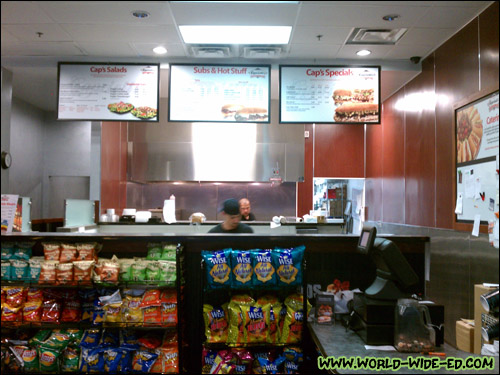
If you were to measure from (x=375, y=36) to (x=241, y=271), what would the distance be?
101 inches

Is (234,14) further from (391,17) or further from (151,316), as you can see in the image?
(151,316)

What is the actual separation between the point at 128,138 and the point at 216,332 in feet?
18.3

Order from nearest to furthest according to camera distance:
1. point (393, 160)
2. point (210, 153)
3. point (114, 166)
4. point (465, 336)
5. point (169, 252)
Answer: point (465, 336) → point (169, 252) → point (393, 160) → point (114, 166) → point (210, 153)

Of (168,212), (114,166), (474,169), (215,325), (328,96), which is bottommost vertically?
(215,325)

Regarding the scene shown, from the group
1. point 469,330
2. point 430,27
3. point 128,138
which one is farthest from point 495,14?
point 128,138

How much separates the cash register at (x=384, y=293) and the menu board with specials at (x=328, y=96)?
2.15m

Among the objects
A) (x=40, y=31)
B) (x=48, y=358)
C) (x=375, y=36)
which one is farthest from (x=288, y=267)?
(x=40, y=31)

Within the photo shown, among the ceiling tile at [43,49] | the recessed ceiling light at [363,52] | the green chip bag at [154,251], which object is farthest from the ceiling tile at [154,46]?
the green chip bag at [154,251]

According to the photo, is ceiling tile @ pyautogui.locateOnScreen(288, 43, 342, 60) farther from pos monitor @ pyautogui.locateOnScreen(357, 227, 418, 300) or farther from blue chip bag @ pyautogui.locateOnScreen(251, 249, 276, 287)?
pos monitor @ pyautogui.locateOnScreen(357, 227, 418, 300)

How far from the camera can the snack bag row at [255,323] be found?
3033 millimetres

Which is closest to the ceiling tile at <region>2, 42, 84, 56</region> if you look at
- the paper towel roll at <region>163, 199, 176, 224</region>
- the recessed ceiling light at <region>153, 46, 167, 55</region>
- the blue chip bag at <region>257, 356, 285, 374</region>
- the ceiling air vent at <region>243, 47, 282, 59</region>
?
the recessed ceiling light at <region>153, 46, 167, 55</region>

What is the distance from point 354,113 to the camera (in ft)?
14.6

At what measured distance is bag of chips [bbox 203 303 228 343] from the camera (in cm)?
306

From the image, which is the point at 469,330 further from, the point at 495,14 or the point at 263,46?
the point at 263,46
